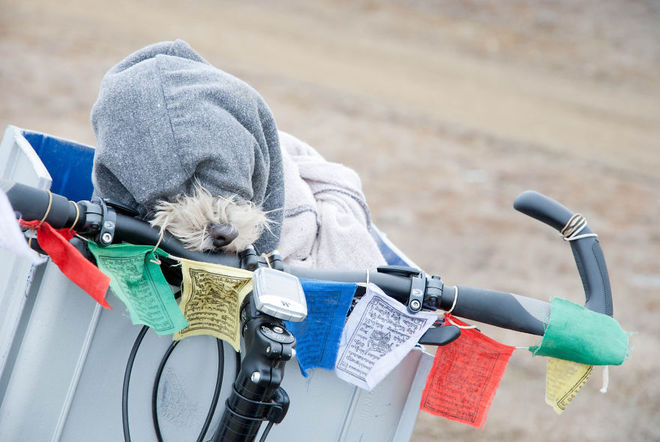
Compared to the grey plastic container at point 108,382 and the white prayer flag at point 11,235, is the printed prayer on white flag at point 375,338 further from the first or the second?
the white prayer flag at point 11,235

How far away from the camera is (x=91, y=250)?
1164 millimetres

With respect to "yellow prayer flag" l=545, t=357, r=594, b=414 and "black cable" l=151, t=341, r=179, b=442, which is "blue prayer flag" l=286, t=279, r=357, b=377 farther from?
"yellow prayer flag" l=545, t=357, r=594, b=414

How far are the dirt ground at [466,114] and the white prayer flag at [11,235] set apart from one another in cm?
255

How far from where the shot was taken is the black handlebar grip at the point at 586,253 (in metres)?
1.45

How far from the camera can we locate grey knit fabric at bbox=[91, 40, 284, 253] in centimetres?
121

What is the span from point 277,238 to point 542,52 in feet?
34.9

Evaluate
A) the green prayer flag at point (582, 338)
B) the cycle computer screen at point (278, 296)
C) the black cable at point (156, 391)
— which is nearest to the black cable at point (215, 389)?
the black cable at point (156, 391)

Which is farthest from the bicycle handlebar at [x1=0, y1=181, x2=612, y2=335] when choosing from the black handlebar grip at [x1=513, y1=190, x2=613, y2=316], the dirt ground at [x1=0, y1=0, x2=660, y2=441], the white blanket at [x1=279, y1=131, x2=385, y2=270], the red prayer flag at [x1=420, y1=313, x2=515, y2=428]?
the dirt ground at [x1=0, y1=0, x2=660, y2=441]

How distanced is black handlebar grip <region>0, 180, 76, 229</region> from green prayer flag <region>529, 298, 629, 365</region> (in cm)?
92

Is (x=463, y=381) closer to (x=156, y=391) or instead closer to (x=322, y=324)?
(x=322, y=324)

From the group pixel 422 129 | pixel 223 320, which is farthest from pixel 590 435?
pixel 422 129

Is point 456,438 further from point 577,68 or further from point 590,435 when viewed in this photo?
point 577,68

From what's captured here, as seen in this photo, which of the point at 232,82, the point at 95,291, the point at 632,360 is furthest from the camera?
the point at 632,360

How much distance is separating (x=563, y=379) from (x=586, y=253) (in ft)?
0.93
